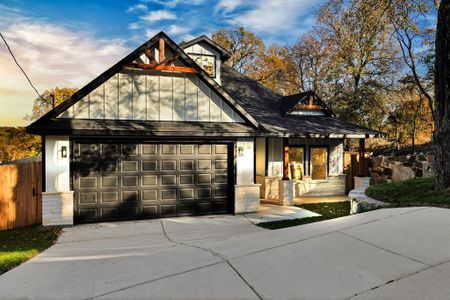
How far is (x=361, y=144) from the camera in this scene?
1489 centimetres

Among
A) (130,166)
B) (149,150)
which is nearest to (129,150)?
(130,166)

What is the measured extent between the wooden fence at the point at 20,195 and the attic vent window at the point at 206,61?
8180mm

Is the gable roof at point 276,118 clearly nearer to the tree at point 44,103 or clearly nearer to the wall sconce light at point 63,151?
the wall sconce light at point 63,151

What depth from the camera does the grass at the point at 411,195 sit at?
7.12 metres

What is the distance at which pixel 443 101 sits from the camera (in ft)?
25.9

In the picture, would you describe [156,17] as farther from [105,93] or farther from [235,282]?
[235,282]

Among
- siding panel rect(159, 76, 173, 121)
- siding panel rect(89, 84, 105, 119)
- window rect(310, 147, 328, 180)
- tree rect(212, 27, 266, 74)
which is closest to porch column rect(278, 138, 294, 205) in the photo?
window rect(310, 147, 328, 180)

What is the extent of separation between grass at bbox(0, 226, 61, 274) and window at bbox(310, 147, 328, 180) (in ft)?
37.9

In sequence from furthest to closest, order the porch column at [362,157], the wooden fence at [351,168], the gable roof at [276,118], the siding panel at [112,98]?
the wooden fence at [351,168] < the porch column at [362,157] < the gable roof at [276,118] < the siding panel at [112,98]

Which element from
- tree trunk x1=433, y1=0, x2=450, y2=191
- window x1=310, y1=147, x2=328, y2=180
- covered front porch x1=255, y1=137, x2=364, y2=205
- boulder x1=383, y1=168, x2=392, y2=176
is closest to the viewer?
tree trunk x1=433, y1=0, x2=450, y2=191

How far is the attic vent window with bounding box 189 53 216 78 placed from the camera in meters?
14.5

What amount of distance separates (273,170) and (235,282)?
34.9 ft

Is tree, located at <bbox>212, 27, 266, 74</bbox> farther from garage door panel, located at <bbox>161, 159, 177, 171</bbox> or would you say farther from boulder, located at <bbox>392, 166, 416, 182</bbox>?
garage door panel, located at <bbox>161, 159, 177, 171</bbox>

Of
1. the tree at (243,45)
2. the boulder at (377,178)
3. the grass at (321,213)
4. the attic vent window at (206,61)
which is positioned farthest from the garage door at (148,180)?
the tree at (243,45)
